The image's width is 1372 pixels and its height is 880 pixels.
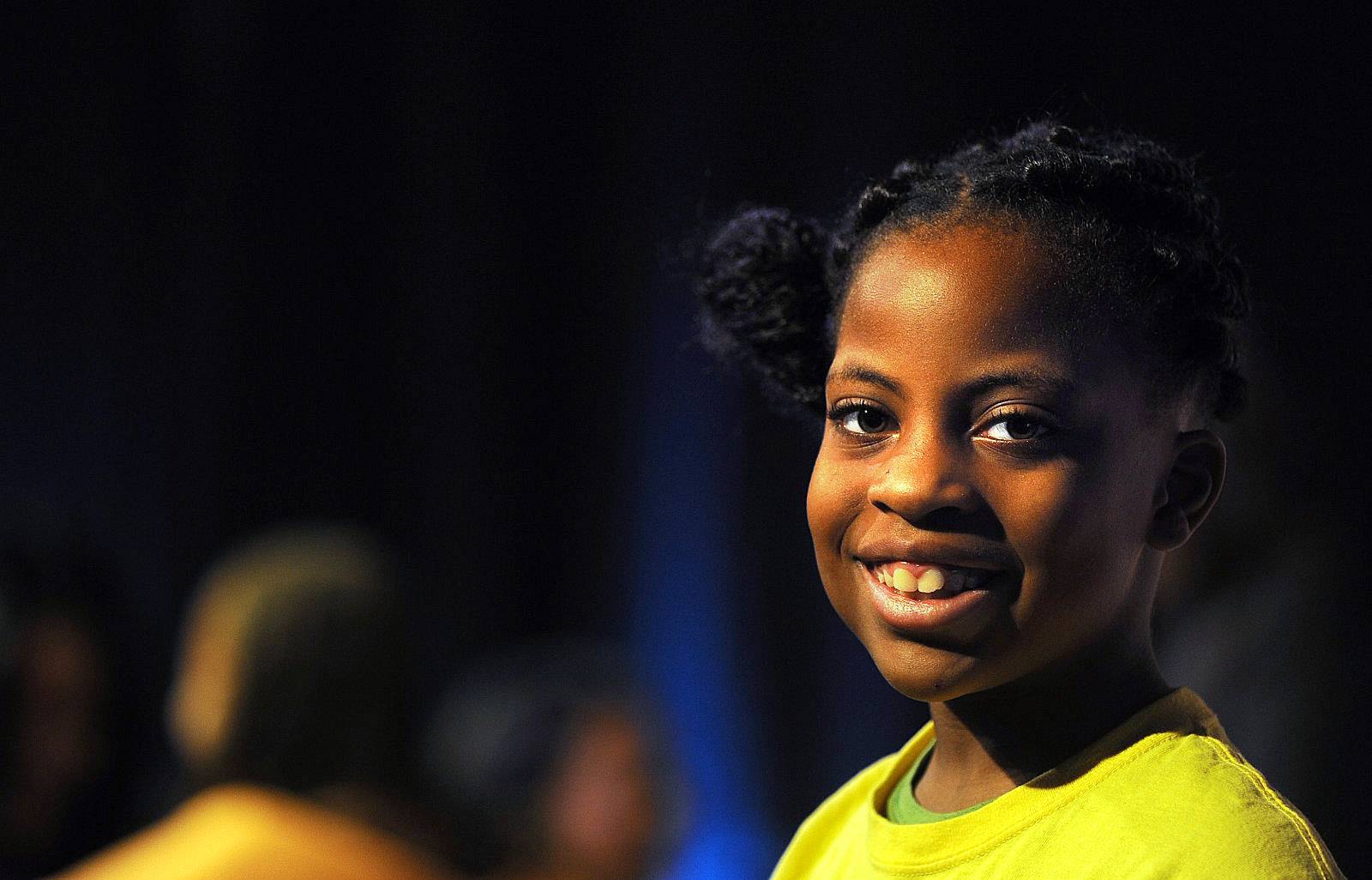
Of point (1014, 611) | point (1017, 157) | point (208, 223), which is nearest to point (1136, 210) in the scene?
point (1017, 157)

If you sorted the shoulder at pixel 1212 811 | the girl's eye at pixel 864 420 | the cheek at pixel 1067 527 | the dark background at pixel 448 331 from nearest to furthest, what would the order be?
the shoulder at pixel 1212 811 → the cheek at pixel 1067 527 → the girl's eye at pixel 864 420 → the dark background at pixel 448 331

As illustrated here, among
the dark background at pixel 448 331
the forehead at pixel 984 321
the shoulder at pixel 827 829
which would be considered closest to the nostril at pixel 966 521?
the forehead at pixel 984 321

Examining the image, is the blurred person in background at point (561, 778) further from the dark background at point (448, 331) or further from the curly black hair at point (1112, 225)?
the curly black hair at point (1112, 225)

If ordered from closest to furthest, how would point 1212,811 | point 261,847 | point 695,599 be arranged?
point 1212,811, point 261,847, point 695,599

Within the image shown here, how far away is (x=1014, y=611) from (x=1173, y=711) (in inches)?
6.7

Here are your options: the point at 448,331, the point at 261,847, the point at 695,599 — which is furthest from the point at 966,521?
the point at 448,331

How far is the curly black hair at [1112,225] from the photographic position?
4.26 ft

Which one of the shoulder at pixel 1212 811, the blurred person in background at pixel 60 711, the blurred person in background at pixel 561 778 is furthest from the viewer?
the blurred person in background at pixel 60 711

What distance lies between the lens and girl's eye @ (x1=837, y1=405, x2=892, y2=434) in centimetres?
132

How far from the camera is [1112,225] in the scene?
4.33ft

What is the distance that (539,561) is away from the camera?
14.6 ft

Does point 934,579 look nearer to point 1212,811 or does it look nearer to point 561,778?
point 1212,811

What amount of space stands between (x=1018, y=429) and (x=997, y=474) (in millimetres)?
40

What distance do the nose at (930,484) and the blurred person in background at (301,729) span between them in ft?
4.16
